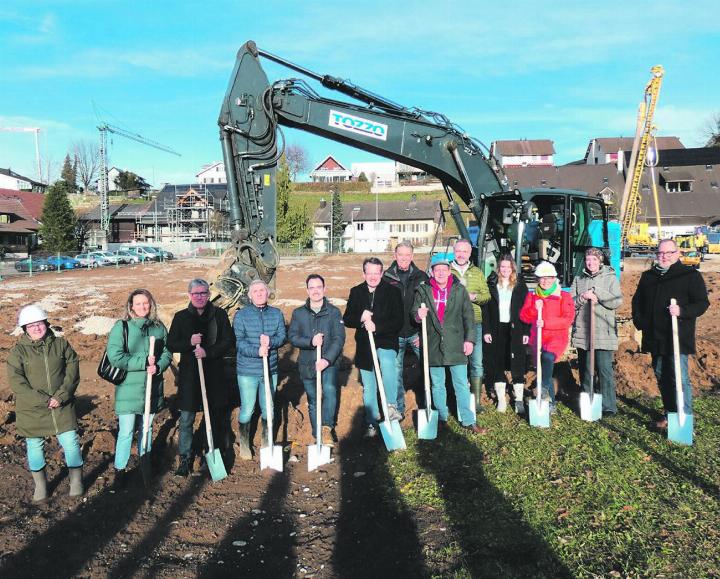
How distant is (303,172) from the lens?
325ft

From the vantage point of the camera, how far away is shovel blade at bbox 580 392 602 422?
255 inches

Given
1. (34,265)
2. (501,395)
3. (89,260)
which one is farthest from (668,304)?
(89,260)

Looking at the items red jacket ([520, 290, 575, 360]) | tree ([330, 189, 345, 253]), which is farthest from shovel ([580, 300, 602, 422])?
tree ([330, 189, 345, 253])

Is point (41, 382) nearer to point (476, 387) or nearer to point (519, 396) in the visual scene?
point (476, 387)

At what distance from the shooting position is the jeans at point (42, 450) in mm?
4969

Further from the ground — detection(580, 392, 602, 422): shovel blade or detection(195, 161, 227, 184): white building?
detection(195, 161, 227, 184): white building

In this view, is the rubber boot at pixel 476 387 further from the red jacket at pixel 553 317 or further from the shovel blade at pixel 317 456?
the shovel blade at pixel 317 456

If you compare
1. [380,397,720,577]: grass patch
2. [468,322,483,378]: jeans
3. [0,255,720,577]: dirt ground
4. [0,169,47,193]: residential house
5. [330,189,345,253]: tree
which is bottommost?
[0,255,720,577]: dirt ground

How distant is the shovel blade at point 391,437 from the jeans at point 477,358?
1393mm

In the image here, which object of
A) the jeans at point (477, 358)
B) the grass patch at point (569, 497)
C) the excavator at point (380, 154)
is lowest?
the grass patch at point (569, 497)

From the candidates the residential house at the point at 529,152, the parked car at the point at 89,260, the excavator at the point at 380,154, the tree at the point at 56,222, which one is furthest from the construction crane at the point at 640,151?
the residential house at the point at 529,152

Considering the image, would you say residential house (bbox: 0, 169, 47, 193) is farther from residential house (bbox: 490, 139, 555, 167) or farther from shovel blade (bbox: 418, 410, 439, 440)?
shovel blade (bbox: 418, 410, 439, 440)

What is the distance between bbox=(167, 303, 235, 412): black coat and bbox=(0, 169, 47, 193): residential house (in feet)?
263

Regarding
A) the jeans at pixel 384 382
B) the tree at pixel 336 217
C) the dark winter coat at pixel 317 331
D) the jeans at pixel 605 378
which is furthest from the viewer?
the tree at pixel 336 217
